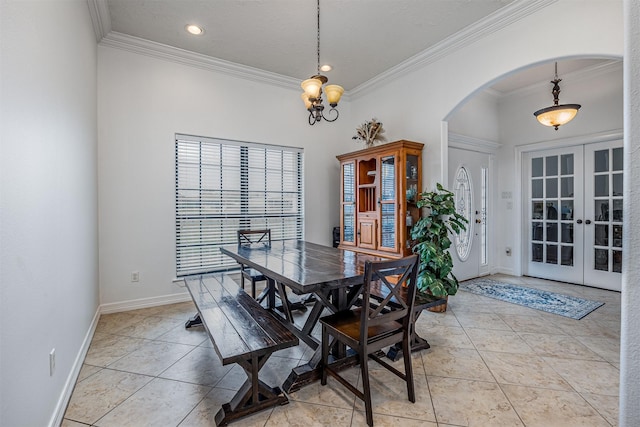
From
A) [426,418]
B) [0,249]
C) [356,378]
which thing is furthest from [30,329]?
[426,418]

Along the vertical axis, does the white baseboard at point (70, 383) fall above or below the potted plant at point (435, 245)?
below

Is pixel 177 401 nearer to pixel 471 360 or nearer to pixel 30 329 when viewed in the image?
pixel 30 329

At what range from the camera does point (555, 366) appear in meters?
2.30

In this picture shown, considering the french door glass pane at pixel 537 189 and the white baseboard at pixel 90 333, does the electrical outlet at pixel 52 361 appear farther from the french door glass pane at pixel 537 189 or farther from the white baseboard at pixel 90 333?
the french door glass pane at pixel 537 189

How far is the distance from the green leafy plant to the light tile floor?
15.3 inches

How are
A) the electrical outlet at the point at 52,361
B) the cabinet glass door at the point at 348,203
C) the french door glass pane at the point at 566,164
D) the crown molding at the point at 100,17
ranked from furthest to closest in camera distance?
the french door glass pane at the point at 566,164
the cabinet glass door at the point at 348,203
the crown molding at the point at 100,17
the electrical outlet at the point at 52,361

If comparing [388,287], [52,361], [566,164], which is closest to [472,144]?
[566,164]

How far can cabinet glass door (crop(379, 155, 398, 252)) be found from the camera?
375cm

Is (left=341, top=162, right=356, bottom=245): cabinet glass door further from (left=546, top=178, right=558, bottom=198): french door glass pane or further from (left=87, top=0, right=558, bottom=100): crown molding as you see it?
(left=546, top=178, right=558, bottom=198): french door glass pane

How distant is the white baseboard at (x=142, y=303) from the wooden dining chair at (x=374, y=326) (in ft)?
8.08

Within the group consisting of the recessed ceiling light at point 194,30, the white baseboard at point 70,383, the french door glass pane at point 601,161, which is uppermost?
the recessed ceiling light at point 194,30

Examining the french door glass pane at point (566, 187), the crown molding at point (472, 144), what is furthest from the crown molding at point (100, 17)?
the french door glass pane at point (566, 187)

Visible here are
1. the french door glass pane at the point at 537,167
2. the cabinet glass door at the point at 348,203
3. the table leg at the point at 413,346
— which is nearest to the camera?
the table leg at the point at 413,346

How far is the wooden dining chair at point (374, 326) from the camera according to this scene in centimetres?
172
